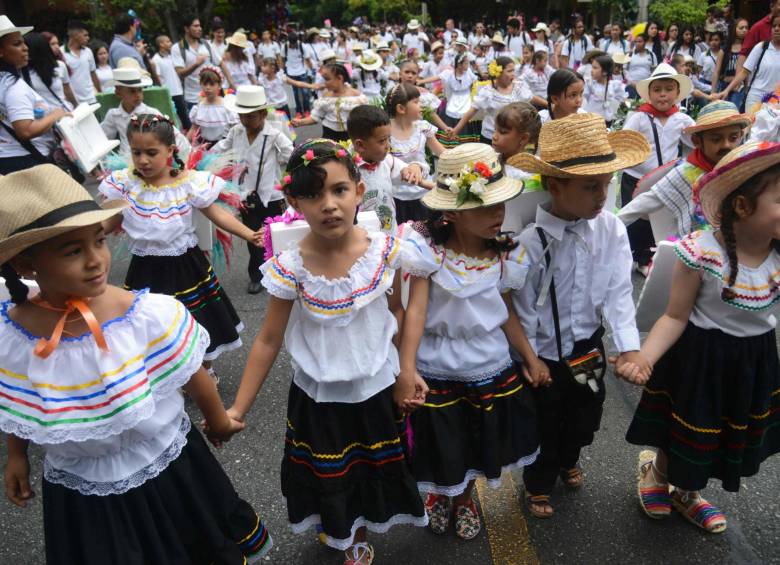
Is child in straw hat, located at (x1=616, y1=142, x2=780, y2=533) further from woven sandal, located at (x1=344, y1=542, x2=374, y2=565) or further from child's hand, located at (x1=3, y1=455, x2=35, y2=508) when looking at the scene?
child's hand, located at (x1=3, y1=455, x2=35, y2=508)

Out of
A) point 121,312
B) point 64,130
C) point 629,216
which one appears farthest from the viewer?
point 64,130

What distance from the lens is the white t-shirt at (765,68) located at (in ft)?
23.1

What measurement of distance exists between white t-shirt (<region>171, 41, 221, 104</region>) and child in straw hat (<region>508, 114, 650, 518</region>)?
9.85 m

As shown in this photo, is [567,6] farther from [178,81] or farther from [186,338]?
[186,338]

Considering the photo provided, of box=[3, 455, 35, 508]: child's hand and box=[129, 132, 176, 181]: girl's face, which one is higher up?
box=[129, 132, 176, 181]: girl's face

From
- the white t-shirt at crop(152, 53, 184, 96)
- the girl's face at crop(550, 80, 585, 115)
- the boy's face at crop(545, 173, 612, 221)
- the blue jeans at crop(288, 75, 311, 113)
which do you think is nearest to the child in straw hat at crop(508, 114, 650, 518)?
the boy's face at crop(545, 173, 612, 221)

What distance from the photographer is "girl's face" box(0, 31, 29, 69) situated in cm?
457

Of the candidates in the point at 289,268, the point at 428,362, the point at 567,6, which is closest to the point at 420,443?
the point at 428,362

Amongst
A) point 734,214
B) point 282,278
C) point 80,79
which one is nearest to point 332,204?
point 282,278

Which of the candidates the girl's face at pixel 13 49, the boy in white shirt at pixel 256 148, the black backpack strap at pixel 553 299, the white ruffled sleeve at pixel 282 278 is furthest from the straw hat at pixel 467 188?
the girl's face at pixel 13 49

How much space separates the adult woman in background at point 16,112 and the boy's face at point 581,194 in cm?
420

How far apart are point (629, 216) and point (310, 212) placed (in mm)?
2025

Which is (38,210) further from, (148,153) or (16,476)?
(148,153)

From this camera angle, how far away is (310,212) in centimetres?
218
